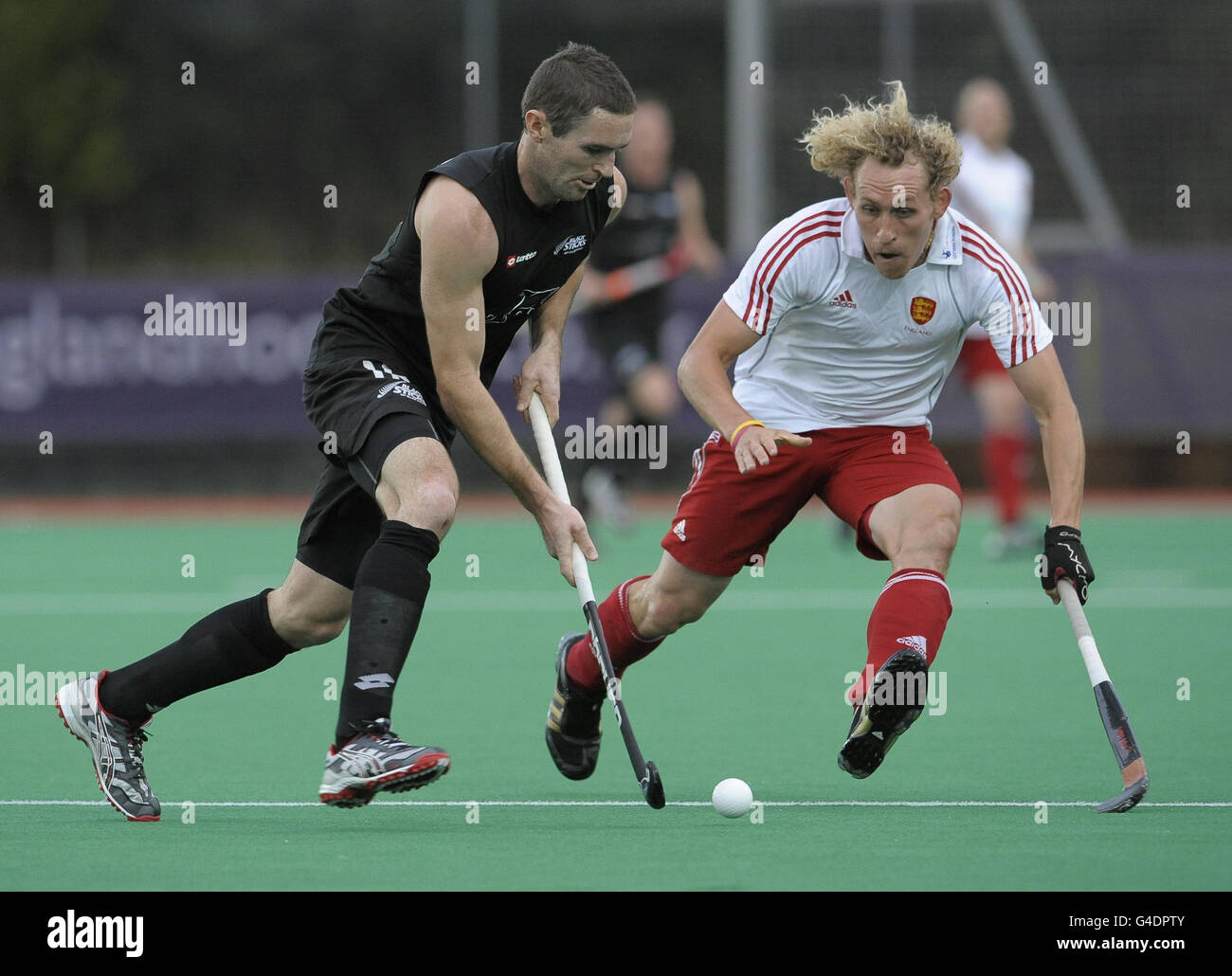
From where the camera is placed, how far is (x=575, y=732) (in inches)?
194

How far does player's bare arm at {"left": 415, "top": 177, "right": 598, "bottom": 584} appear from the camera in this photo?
429 cm

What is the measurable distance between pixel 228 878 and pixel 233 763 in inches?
60.0

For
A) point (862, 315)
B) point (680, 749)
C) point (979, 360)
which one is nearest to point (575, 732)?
point (680, 749)

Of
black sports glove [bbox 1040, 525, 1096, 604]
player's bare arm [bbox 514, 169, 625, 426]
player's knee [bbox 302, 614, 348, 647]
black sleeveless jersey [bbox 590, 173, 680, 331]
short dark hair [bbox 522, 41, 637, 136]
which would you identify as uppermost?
black sleeveless jersey [bbox 590, 173, 680, 331]

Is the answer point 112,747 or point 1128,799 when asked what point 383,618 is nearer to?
point 112,747

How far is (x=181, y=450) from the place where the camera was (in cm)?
1470

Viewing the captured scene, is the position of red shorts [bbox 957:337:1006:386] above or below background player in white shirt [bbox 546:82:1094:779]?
above

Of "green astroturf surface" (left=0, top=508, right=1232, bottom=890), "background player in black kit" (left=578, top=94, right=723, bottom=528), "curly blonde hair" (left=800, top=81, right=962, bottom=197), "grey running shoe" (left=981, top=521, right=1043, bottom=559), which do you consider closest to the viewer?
"green astroturf surface" (left=0, top=508, right=1232, bottom=890)

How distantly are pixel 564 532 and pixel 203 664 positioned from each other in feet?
2.79

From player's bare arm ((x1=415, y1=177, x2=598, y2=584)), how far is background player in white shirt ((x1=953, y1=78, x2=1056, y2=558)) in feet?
17.9

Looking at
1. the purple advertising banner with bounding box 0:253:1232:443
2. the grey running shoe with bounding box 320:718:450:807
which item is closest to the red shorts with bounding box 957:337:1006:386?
the purple advertising banner with bounding box 0:253:1232:443

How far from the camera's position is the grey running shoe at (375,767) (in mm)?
3887

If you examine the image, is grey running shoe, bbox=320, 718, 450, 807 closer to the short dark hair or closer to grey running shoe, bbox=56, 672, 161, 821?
grey running shoe, bbox=56, 672, 161, 821

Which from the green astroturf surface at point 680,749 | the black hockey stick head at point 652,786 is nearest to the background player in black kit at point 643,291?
the green astroturf surface at point 680,749
